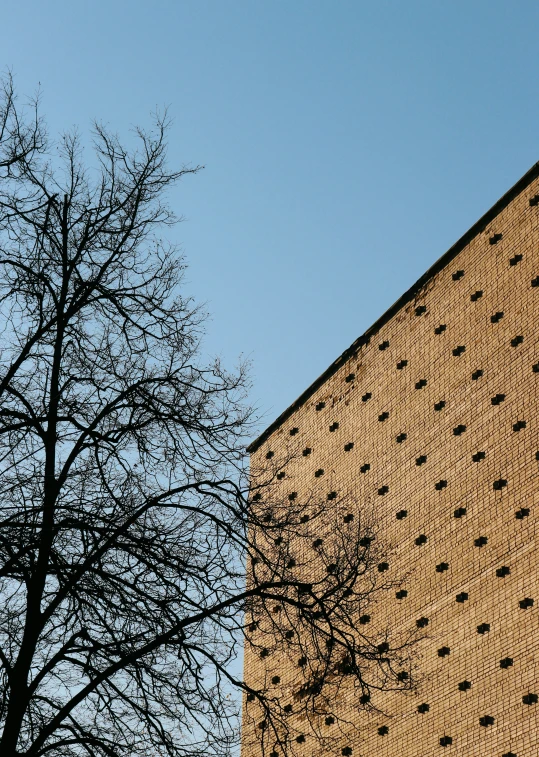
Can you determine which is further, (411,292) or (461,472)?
(411,292)

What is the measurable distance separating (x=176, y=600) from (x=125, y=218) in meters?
3.83

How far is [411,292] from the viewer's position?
23.1m

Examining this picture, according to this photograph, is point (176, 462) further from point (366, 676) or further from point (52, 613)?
point (366, 676)

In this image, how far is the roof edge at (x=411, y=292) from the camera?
2091 cm

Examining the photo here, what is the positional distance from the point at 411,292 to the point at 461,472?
4952 mm

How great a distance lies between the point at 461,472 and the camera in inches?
775

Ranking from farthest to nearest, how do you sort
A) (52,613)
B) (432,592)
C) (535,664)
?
(432,592), (535,664), (52,613)

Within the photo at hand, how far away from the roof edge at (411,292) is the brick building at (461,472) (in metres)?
0.04

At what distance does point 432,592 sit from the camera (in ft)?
63.4

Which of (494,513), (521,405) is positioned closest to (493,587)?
(494,513)

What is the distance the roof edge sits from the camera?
20906mm

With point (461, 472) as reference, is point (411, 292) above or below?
above

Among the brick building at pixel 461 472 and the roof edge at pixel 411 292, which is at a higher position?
the roof edge at pixel 411 292

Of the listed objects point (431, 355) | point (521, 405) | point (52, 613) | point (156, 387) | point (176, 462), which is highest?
point (431, 355)
